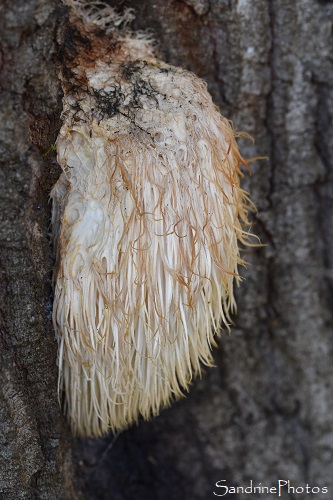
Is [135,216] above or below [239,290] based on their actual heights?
above

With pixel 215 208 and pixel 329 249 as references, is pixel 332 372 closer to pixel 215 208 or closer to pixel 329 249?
pixel 329 249

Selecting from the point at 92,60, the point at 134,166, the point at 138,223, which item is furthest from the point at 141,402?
the point at 92,60

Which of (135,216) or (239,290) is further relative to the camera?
(239,290)

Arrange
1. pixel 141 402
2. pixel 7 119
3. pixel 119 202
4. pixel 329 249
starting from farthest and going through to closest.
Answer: pixel 329 249 < pixel 141 402 < pixel 119 202 < pixel 7 119
